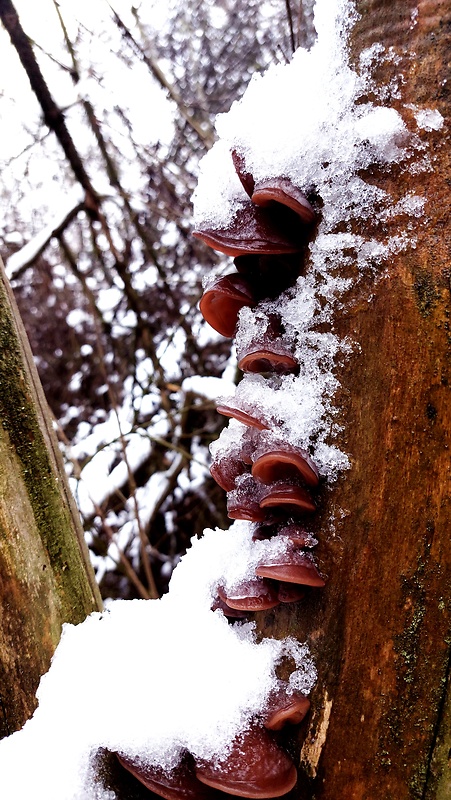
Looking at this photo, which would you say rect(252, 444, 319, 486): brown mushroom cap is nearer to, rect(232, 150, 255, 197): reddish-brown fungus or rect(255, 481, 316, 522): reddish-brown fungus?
rect(255, 481, 316, 522): reddish-brown fungus

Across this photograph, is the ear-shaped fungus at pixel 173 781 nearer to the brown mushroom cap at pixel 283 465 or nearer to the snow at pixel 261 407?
the snow at pixel 261 407

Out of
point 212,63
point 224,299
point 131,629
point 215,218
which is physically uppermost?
point 212,63

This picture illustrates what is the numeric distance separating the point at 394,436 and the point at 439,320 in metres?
0.18

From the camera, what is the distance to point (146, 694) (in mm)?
960

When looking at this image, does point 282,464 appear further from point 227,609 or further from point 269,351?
point 227,609

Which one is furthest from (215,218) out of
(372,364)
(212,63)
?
(212,63)

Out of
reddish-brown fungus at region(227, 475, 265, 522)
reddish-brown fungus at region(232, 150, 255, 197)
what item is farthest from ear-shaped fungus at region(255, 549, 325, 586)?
reddish-brown fungus at region(232, 150, 255, 197)

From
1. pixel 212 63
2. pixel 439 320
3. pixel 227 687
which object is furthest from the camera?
pixel 212 63

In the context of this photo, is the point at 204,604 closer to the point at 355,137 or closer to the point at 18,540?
the point at 18,540

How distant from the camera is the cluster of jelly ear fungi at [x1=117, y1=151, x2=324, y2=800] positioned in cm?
86

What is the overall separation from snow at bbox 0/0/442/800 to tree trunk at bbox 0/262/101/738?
106 millimetres

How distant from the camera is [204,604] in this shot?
1127mm

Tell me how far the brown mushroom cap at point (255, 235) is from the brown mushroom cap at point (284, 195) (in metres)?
0.03

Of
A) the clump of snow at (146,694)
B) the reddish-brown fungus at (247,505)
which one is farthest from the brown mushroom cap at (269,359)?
the clump of snow at (146,694)
